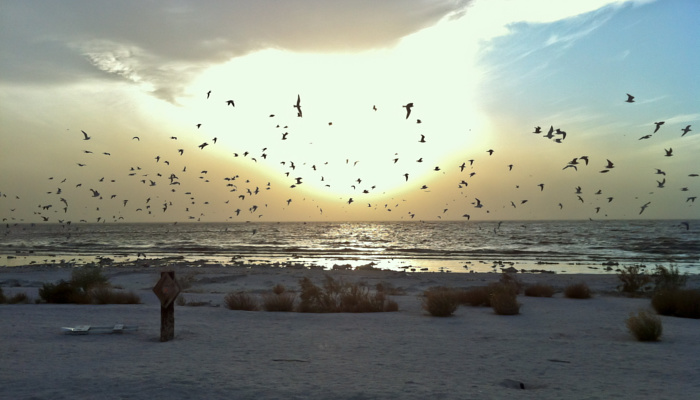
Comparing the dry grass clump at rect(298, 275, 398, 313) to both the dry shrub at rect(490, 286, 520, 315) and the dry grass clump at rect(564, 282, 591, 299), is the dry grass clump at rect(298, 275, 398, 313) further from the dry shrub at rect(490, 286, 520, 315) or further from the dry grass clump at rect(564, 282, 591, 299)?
the dry grass clump at rect(564, 282, 591, 299)

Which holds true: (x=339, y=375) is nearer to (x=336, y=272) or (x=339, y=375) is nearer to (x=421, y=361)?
(x=421, y=361)

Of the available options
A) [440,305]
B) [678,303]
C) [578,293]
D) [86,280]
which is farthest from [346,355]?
[86,280]

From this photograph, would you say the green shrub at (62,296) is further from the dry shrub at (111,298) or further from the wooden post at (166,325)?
the wooden post at (166,325)

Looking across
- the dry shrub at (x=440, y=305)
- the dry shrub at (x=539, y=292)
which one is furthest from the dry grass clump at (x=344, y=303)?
the dry shrub at (x=539, y=292)

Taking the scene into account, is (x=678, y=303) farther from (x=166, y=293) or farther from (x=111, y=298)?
(x=111, y=298)

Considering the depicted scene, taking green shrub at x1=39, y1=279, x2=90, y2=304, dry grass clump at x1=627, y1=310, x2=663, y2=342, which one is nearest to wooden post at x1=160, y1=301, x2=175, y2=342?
green shrub at x1=39, y1=279, x2=90, y2=304

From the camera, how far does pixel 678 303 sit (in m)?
15.7

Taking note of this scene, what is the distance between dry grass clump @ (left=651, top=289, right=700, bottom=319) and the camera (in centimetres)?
1536

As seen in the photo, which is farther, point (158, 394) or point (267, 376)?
point (267, 376)

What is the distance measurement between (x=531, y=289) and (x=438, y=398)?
15639 millimetres

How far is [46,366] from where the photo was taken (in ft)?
28.9

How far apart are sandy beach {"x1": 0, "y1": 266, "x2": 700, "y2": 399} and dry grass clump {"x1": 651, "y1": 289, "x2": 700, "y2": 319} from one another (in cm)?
68

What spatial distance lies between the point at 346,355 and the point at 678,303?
11.8 metres

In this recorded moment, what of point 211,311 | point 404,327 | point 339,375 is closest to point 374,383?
point 339,375
